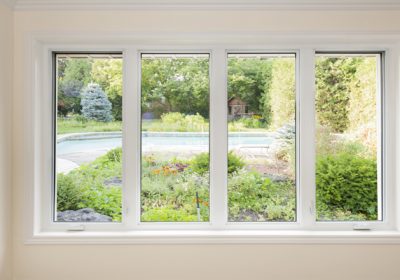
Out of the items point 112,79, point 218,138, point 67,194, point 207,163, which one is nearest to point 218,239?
point 207,163

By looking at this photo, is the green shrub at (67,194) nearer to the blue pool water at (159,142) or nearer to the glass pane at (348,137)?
the blue pool water at (159,142)

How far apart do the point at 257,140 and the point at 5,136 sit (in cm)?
181

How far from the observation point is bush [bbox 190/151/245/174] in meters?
2.84

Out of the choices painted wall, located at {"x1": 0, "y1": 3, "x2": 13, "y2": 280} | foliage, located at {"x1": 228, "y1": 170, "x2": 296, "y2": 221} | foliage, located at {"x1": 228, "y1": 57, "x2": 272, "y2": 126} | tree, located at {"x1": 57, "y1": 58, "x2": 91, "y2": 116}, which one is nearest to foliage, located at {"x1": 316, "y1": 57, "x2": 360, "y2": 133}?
foliage, located at {"x1": 228, "y1": 57, "x2": 272, "y2": 126}

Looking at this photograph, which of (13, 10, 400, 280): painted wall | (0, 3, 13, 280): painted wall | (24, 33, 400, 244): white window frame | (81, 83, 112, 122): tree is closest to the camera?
(0, 3, 13, 280): painted wall

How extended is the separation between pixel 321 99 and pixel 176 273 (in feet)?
5.54

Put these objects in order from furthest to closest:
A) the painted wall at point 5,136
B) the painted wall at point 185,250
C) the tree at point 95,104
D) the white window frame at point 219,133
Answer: the tree at point 95,104 → the white window frame at point 219,133 → the painted wall at point 185,250 → the painted wall at point 5,136

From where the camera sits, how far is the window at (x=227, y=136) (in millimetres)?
2838

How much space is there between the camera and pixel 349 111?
2855 mm

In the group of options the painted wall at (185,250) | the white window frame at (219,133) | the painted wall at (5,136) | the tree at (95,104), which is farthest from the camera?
the tree at (95,104)

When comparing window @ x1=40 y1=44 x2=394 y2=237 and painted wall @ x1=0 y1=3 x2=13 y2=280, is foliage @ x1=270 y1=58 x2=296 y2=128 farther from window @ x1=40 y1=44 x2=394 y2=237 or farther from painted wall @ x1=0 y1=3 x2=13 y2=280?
painted wall @ x1=0 y1=3 x2=13 y2=280

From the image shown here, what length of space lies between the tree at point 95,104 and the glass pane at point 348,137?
64.1 inches

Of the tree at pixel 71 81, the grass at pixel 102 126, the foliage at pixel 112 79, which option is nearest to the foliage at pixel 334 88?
the grass at pixel 102 126
